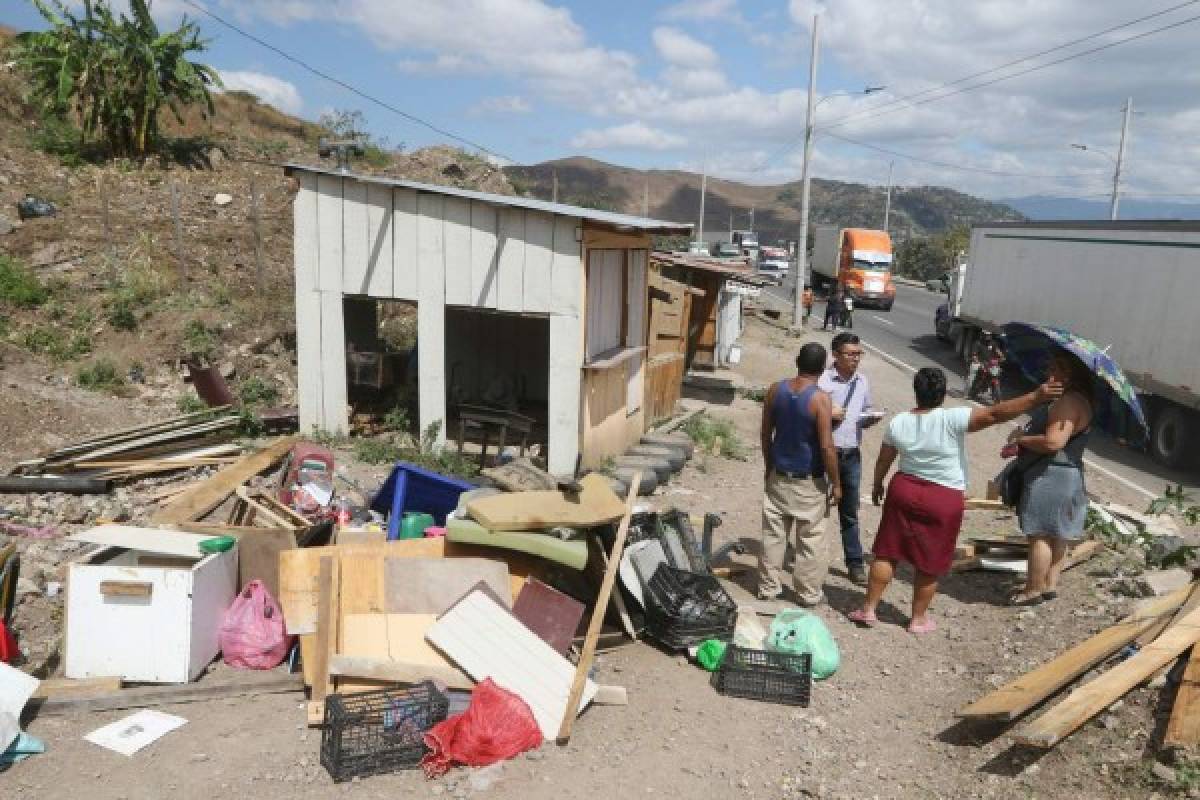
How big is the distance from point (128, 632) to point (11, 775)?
0.90 m

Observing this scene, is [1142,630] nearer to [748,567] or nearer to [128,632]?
[748,567]

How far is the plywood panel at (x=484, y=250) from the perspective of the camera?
8750 mm

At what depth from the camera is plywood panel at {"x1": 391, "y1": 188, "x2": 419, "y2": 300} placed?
29.4 feet

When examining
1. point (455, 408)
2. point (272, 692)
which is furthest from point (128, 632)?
point (455, 408)

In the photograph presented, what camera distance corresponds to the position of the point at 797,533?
5633 mm

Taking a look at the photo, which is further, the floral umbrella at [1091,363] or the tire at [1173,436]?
the tire at [1173,436]

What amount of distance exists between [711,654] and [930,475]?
1697 mm

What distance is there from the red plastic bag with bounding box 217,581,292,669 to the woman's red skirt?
147 inches

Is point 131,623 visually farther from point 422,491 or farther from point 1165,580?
point 1165,580

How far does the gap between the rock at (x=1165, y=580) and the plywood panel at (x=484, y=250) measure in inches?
245

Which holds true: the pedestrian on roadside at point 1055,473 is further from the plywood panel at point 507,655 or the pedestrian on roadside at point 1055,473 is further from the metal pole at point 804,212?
the metal pole at point 804,212

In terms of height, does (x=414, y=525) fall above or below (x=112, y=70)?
below

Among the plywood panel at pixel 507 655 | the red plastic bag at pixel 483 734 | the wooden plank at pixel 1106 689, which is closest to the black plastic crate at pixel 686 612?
the plywood panel at pixel 507 655

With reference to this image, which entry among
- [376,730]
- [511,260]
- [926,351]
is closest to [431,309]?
[511,260]
